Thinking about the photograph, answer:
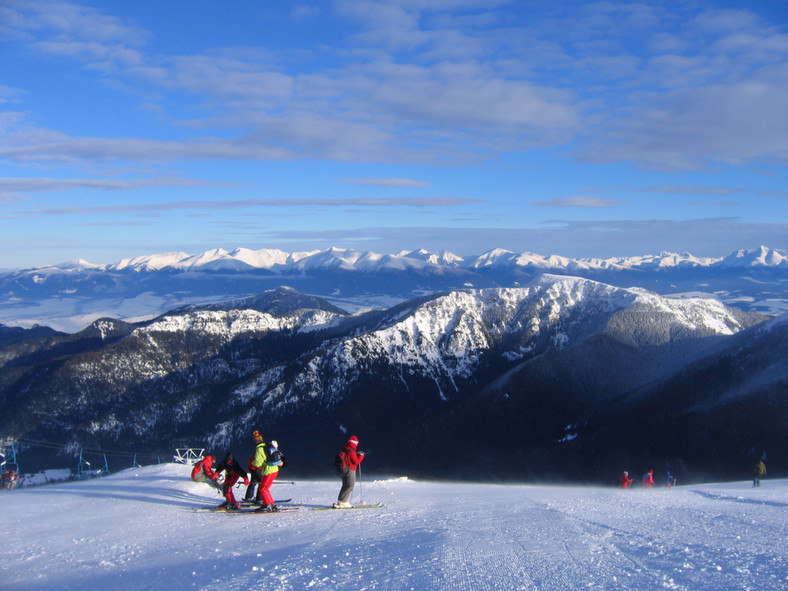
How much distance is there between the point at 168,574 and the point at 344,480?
8.82 metres

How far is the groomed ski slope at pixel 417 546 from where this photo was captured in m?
11.3

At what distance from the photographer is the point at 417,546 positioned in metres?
13.9

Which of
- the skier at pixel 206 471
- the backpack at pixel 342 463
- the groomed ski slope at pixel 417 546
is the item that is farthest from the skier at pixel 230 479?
the backpack at pixel 342 463

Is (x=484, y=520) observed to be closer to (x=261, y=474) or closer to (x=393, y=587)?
(x=393, y=587)

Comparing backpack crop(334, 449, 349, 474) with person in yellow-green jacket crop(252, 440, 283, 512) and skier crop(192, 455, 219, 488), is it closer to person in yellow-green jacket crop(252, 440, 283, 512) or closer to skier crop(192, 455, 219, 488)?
person in yellow-green jacket crop(252, 440, 283, 512)

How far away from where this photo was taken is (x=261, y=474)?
20.8 m

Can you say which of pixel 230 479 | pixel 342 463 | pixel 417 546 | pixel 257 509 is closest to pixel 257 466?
pixel 230 479

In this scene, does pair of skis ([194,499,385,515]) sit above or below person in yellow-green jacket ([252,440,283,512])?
below

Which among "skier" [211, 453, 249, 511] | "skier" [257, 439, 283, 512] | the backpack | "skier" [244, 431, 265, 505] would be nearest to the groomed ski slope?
"skier" [211, 453, 249, 511]

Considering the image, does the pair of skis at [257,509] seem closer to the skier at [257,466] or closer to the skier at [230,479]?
the skier at [230,479]

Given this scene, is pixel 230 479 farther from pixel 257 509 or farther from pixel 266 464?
pixel 257 509

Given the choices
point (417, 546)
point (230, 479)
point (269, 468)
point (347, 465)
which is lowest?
point (417, 546)

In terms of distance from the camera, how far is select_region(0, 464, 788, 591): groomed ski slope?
11.3 metres

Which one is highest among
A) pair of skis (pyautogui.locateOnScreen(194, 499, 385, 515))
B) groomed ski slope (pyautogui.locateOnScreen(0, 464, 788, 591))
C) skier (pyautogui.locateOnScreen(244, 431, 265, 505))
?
skier (pyautogui.locateOnScreen(244, 431, 265, 505))
